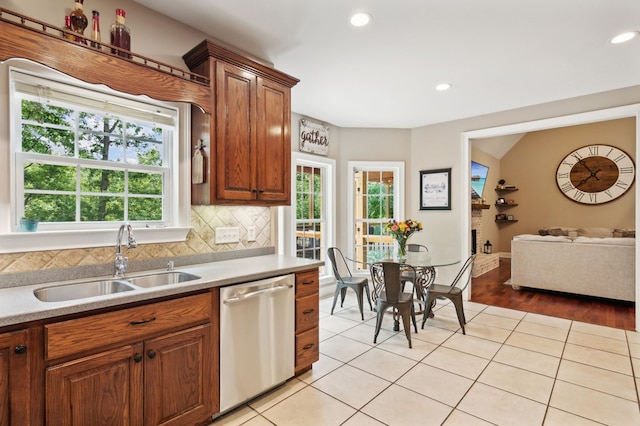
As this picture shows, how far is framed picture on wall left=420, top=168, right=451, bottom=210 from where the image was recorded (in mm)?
4791

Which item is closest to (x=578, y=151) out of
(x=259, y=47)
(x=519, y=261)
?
(x=519, y=261)

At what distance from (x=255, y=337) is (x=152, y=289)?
0.78 meters

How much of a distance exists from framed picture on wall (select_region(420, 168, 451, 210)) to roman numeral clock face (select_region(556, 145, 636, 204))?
4603 millimetres

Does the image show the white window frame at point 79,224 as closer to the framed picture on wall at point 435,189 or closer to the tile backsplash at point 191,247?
the tile backsplash at point 191,247

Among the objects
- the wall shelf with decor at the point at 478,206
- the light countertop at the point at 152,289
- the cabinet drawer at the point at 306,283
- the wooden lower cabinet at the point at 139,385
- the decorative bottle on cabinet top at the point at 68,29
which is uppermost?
the decorative bottle on cabinet top at the point at 68,29

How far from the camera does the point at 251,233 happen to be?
2895 millimetres

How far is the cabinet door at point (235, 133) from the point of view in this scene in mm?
2348

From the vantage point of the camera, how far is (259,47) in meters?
2.72

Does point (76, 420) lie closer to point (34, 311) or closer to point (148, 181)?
point (34, 311)

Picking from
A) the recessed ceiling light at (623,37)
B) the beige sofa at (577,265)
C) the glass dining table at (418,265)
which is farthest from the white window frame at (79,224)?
the beige sofa at (577,265)

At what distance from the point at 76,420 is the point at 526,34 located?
368 centimetres

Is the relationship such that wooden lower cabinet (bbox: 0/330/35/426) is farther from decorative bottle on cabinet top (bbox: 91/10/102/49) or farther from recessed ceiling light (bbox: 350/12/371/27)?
recessed ceiling light (bbox: 350/12/371/27)

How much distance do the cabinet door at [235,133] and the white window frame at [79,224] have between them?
0.28m

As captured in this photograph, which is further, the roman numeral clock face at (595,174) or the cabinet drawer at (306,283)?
the roman numeral clock face at (595,174)
